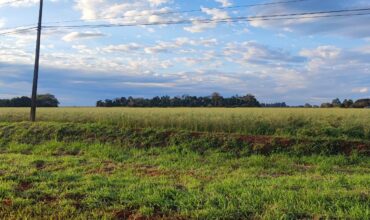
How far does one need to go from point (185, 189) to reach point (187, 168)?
3.93 metres

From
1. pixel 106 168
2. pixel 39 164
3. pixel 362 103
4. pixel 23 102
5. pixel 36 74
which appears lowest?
pixel 39 164

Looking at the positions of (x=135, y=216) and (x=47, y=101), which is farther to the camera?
(x=47, y=101)

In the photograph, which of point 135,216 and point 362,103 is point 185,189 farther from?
point 362,103

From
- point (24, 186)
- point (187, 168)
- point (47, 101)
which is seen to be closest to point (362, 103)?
point (187, 168)

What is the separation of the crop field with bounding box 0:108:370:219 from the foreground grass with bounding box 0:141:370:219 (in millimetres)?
21

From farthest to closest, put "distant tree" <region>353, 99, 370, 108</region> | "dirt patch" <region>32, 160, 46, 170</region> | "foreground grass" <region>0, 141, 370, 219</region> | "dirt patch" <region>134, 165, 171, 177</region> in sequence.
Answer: "distant tree" <region>353, 99, 370, 108</region> → "dirt patch" <region>32, 160, 46, 170</region> → "dirt patch" <region>134, 165, 171, 177</region> → "foreground grass" <region>0, 141, 370, 219</region>

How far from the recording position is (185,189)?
8.77 m

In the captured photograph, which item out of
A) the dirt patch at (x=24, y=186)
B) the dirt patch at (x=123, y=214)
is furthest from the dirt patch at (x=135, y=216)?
the dirt patch at (x=24, y=186)

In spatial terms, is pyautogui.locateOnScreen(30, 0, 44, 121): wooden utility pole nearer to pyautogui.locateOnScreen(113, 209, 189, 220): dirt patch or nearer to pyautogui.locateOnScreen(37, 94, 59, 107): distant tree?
pyautogui.locateOnScreen(113, 209, 189, 220): dirt patch

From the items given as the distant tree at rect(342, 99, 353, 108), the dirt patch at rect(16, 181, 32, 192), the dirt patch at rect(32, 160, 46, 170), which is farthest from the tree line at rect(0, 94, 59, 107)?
the dirt patch at rect(16, 181, 32, 192)

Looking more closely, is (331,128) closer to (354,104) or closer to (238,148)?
(238,148)

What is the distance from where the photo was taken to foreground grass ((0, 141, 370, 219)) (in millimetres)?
7008

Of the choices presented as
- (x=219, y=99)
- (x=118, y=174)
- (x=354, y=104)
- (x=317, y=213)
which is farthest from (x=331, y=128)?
(x=219, y=99)

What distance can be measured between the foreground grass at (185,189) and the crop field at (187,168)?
2cm
